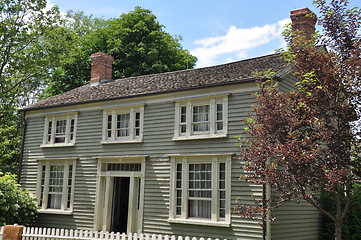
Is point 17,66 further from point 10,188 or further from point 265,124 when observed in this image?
point 265,124

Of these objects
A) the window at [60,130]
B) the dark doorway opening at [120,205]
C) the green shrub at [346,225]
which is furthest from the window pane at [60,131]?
the green shrub at [346,225]

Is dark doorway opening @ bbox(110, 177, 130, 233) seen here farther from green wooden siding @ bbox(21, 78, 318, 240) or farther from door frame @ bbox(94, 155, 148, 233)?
green wooden siding @ bbox(21, 78, 318, 240)

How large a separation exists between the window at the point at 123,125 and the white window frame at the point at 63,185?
2103 mm

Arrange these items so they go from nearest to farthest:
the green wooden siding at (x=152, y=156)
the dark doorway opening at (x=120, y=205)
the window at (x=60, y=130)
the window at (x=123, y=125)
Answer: the green wooden siding at (x=152, y=156)
the window at (x=123, y=125)
the dark doorway opening at (x=120, y=205)
the window at (x=60, y=130)

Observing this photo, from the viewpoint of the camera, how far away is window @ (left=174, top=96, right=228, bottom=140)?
1351 centimetres

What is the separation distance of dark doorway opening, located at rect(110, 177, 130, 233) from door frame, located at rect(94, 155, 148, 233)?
0.35 meters

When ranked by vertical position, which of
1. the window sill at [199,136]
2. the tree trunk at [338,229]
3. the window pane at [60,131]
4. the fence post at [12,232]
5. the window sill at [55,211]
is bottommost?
the fence post at [12,232]

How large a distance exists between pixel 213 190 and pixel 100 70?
1119 centimetres

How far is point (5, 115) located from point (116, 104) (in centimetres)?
1337

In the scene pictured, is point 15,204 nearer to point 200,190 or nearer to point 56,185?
point 56,185

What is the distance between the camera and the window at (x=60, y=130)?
17531 millimetres

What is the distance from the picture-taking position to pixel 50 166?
17875 millimetres

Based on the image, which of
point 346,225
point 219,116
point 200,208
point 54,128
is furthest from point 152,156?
point 346,225

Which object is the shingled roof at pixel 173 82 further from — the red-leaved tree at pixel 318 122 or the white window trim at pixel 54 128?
the red-leaved tree at pixel 318 122
